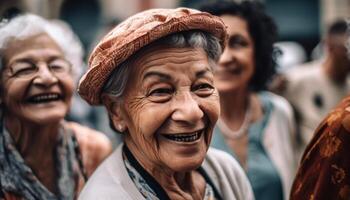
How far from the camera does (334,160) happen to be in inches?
111

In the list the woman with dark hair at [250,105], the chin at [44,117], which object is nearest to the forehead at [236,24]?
the woman with dark hair at [250,105]

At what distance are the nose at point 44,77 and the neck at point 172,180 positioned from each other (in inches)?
26.1

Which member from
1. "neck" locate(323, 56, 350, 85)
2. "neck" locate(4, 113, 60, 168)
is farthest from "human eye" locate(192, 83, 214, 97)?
"neck" locate(323, 56, 350, 85)

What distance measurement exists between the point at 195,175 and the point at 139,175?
1.19 feet

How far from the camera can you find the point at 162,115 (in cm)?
253

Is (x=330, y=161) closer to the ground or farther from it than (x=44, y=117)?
closer to the ground

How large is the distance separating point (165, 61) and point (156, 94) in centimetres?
14

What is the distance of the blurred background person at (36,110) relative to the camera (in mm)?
3182

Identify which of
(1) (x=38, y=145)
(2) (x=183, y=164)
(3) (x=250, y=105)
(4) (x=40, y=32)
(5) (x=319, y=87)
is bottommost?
(5) (x=319, y=87)

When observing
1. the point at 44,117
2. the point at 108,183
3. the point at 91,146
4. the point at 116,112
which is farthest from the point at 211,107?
the point at 91,146

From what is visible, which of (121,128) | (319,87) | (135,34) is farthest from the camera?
(319,87)

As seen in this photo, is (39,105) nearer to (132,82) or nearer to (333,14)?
(132,82)

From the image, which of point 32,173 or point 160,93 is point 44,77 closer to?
point 32,173

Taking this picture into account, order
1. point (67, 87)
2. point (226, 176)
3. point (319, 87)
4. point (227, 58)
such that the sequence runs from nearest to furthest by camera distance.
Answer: point (226, 176)
point (67, 87)
point (227, 58)
point (319, 87)
